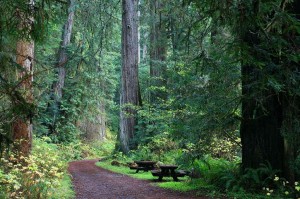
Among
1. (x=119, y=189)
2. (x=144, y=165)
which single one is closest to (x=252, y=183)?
(x=119, y=189)

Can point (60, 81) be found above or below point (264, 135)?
above

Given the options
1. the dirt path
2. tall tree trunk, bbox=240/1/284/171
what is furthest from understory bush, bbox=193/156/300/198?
the dirt path

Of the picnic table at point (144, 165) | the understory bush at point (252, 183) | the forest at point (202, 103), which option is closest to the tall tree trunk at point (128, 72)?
the forest at point (202, 103)

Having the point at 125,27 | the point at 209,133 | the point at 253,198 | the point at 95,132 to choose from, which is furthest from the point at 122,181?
the point at 95,132

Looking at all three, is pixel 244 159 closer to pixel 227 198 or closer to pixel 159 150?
pixel 227 198

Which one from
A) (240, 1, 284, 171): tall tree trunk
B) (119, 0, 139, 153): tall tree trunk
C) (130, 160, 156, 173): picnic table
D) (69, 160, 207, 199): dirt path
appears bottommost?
(69, 160, 207, 199): dirt path

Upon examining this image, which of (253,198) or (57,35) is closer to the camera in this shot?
(253,198)

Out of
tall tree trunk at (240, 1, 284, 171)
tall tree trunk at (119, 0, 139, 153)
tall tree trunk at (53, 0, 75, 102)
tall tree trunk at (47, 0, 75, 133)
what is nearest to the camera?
tall tree trunk at (240, 1, 284, 171)

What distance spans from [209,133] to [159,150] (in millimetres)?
7785

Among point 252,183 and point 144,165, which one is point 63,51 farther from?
point 252,183

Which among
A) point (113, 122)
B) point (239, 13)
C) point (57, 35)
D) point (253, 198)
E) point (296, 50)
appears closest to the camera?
point (239, 13)

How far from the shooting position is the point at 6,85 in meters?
3.89

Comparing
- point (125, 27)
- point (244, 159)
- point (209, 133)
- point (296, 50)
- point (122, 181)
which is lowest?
point (122, 181)

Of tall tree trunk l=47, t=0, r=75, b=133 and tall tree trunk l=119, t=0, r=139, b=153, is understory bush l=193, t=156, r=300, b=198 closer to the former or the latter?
tall tree trunk l=119, t=0, r=139, b=153
